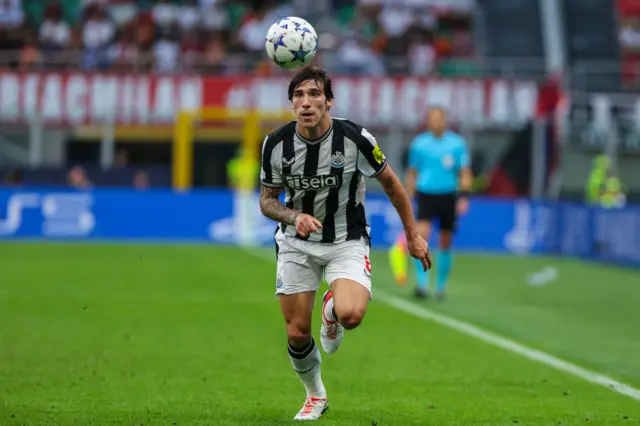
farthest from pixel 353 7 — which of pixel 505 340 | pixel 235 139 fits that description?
pixel 505 340

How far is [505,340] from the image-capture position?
11656 mm

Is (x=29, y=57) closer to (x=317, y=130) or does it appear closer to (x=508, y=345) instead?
(x=508, y=345)

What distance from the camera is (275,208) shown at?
739cm

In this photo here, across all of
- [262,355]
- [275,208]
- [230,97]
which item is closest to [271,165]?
[275,208]

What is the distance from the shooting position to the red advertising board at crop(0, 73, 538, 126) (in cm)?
3103

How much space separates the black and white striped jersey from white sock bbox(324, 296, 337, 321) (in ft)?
1.26

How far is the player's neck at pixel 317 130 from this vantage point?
7352 millimetres

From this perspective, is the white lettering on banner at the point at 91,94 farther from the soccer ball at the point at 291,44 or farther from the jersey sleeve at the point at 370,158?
the jersey sleeve at the point at 370,158

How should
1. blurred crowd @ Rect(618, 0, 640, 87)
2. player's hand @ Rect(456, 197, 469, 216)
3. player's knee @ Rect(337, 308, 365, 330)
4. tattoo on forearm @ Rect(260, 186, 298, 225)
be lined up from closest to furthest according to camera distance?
player's knee @ Rect(337, 308, 365, 330) < tattoo on forearm @ Rect(260, 186, 298, 225) < player's hand @ Rect(456, 197, 469, 216) < blurred crowd @ Rect(618, 0, 640, 87)

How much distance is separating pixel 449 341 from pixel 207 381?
3.35 metres

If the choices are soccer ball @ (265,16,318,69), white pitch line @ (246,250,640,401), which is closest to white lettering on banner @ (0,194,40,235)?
white pitch line @ (246,250,640,401)

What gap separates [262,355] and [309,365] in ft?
9.84

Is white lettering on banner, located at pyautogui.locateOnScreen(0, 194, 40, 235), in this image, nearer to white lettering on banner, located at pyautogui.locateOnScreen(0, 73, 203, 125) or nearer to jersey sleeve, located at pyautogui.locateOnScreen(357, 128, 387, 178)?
white lettering on banner, located at pyautogui.locateOnScreen(0, 73, 203, 125)

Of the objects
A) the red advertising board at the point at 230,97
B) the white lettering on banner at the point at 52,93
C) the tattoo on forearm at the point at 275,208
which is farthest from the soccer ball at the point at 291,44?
the white lettering on banner at the point at 52,93
